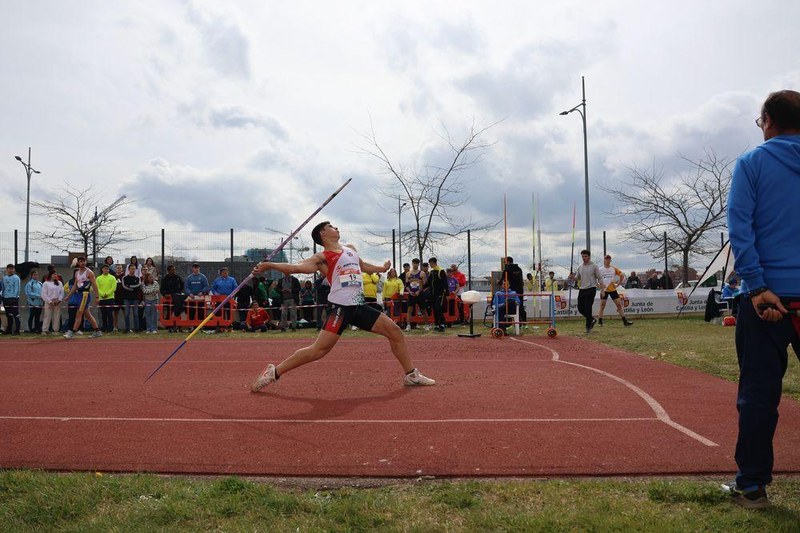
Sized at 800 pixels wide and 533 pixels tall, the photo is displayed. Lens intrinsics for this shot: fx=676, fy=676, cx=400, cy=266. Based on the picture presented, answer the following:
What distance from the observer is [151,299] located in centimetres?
1919

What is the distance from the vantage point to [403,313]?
19.9m

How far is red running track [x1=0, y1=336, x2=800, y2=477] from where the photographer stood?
15.9 ft

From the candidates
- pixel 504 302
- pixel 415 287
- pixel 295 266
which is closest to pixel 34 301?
pixel 415 287

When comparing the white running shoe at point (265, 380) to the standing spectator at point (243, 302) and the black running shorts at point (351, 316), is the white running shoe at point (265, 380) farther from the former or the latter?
the standing spectator at point (243, 302)

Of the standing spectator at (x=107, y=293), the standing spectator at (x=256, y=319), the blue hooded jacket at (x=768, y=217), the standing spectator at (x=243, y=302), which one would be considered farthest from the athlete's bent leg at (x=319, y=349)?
the standing spectator at (x=107, y=293)

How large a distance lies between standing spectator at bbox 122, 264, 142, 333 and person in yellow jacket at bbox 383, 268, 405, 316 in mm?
7003

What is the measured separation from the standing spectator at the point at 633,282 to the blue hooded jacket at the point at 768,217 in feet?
73.6

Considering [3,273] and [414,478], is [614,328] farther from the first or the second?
[3,273]

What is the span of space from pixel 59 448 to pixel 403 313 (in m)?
14.8

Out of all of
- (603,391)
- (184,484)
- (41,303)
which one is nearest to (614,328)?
(603,391)

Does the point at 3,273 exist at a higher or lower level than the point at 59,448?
higher

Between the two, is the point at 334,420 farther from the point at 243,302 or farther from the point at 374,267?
the point at 243,302

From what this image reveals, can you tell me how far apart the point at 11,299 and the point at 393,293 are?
10.9 m

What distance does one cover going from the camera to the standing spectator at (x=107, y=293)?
1923 cm
